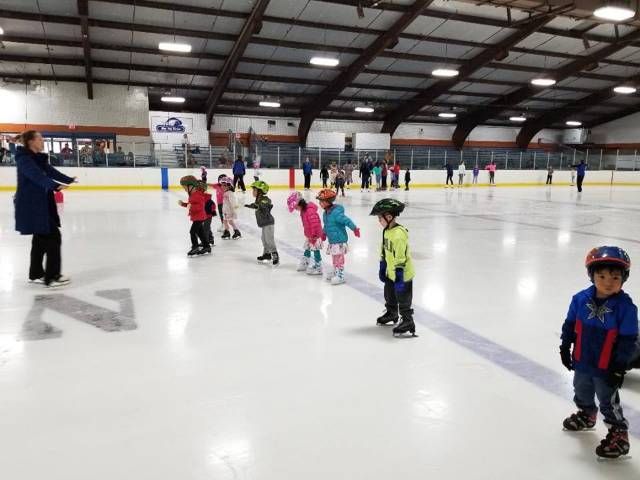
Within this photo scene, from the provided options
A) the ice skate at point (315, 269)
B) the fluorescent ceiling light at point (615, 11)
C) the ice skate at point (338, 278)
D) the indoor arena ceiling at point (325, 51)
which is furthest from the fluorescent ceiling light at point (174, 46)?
the ice skate at point (338, 278)

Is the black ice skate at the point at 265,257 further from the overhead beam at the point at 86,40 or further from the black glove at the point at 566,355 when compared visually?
the overhead beam at the point at 86,40

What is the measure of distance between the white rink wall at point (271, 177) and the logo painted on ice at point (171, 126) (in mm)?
5028

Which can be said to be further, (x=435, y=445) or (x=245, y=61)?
(x=245, y=61)

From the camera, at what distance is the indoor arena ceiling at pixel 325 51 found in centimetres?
1652

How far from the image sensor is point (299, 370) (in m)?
2.64

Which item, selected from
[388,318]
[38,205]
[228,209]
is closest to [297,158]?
[228,209]

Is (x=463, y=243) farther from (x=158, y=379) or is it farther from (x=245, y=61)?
(x=245, y=61)

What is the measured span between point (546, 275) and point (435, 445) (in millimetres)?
3612

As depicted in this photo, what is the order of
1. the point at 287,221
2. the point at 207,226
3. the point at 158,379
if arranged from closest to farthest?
the point at 158,379 < the point at 207,226 < the point at 287,221

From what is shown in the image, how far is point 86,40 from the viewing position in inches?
685

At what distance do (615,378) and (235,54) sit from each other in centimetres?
1965

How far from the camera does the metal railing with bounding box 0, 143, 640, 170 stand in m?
19.3

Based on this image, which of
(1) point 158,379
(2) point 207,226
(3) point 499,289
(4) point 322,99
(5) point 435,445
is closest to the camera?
(5) point 435,445

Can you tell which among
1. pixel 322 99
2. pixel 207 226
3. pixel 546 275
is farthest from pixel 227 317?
pixel 322 99
